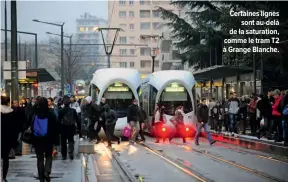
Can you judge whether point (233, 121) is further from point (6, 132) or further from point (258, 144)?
point (6, 132)

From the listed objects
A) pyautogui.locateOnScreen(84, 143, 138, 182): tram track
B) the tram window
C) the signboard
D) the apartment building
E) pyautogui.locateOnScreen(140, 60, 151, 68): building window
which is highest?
the apartment building

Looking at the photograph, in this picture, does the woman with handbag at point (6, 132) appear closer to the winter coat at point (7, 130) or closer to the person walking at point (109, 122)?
the winter coat at point (7, 130)

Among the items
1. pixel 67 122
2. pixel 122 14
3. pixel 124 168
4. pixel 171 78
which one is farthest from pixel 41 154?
pixel 122 14

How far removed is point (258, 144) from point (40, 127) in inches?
463

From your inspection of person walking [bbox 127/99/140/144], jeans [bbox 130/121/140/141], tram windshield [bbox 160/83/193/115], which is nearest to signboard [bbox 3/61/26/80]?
person walking [bbox 127/99/140/144]

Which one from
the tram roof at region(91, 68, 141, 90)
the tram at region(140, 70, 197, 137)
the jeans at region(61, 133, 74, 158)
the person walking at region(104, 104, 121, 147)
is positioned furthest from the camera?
the tram at region(140, 70, 197, 137)

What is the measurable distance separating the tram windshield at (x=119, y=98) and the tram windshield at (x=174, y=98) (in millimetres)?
1810

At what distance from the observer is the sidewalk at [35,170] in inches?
508

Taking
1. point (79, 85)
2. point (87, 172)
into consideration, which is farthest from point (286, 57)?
point (79, 85)

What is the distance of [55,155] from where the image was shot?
60.9 feet

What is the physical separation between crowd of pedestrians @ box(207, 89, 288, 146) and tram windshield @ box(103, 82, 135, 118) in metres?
4.48

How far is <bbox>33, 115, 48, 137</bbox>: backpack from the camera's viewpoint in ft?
38.6

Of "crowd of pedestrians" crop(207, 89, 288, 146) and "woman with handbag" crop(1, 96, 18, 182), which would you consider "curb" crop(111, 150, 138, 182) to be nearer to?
"woman with handbag" crop(1, 96, 18, 182)

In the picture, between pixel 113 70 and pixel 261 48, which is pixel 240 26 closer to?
pixel 261 48
